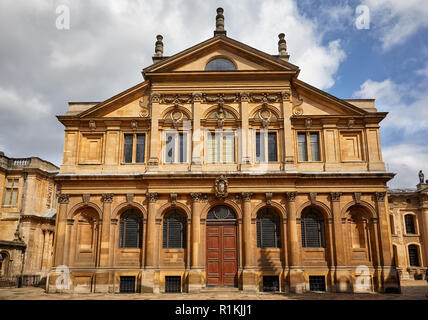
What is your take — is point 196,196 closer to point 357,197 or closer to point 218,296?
point 218,296

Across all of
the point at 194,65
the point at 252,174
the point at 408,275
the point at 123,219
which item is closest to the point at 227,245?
the point at 252,174

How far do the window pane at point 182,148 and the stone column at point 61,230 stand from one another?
8164 millimetres

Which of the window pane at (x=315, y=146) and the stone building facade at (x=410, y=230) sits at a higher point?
the window pane at (x=315, y=146)

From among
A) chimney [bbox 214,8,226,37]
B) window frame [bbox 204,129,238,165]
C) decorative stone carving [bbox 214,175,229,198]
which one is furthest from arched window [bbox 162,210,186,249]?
chimney [bbox 214,8,226,37]

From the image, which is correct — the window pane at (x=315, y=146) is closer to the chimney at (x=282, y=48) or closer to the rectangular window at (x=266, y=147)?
the rectangular window at (x=266, y=147)

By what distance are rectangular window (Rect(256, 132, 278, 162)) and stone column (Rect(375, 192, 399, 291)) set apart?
24.3ft

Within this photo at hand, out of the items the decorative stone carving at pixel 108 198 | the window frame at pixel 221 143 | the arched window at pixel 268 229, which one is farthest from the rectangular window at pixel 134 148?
the arched window at pixel 268 229

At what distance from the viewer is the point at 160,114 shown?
1032 inches

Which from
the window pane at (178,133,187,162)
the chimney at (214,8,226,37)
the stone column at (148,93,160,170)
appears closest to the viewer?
the stone column at (148,93,160,170)

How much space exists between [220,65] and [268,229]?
40.5 feet

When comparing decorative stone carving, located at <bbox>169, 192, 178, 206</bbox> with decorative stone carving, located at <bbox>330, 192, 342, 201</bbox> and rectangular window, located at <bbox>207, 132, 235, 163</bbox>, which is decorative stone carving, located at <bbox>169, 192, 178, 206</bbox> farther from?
decorative stone carving, located at <bbox>330, 192, 342, 201</bbox>

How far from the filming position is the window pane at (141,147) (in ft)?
85.4

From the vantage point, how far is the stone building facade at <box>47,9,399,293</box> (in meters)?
23.6

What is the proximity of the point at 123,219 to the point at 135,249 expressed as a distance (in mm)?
2237
